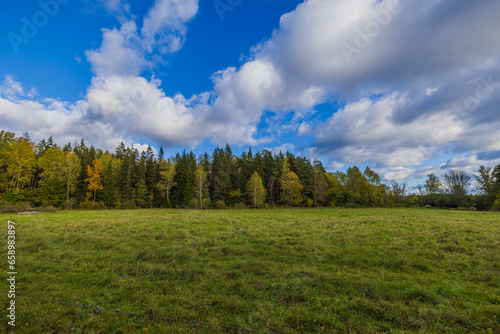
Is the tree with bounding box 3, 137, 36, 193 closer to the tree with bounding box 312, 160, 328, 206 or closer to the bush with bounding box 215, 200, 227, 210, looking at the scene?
the bush with bounding box 215, 200, 227, 210

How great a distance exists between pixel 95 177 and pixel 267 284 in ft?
177

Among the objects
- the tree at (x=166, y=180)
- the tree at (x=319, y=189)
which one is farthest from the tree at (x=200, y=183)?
the tree at (x=319, y=189)

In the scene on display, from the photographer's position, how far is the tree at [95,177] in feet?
148

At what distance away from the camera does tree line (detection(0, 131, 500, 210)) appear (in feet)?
127

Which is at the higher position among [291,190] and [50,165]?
[50,165]

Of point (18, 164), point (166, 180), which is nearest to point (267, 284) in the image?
point (166, 180)

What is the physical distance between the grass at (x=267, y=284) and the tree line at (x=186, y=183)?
3412 cm

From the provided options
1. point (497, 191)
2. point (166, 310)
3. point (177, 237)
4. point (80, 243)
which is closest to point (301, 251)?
point (166, 310)

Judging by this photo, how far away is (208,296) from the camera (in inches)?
229

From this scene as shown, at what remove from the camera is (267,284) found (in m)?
6.48

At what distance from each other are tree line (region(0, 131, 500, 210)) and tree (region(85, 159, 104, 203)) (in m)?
0.20

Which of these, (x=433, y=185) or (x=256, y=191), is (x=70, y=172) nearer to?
(x=256, y=191)

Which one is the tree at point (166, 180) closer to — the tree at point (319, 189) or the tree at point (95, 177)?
the tree at point (95, 177)

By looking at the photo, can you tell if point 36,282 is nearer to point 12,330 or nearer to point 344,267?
point 12,330
